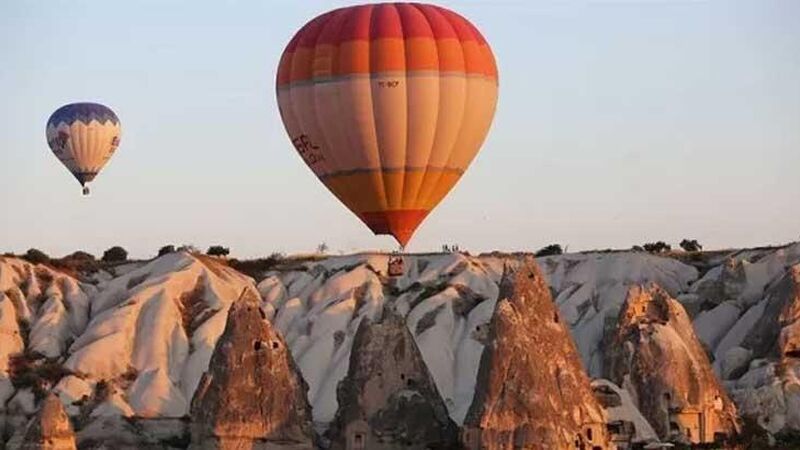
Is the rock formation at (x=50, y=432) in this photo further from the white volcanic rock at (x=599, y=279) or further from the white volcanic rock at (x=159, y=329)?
the white volcanic rock at (x=599, y=279)

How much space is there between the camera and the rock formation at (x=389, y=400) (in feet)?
195

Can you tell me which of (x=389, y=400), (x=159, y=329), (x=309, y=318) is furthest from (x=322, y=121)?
(x=309, y=318)

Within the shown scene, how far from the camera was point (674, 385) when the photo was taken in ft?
211

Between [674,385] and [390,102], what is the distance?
505 inches

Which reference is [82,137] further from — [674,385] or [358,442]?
[674,385]

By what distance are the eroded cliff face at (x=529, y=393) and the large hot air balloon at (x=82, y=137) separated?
31.1 m

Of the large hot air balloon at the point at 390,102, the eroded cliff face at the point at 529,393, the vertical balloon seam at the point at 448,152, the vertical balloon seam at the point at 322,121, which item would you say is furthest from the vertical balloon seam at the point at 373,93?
the eroded cliff face at the point at 529,393

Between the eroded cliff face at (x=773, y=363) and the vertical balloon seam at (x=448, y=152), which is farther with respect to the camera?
the eroded cliff face at (x=773, y=363)

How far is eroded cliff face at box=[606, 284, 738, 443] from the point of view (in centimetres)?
6347

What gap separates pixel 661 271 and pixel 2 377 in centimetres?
2790

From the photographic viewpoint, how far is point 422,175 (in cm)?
6084

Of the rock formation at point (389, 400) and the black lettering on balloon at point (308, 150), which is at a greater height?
the black lettering on balloon at point (308, 150)

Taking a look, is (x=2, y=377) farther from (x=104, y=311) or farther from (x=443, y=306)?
(x=443, y=306)

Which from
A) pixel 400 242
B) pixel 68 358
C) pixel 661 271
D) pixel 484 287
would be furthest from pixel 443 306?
pixel 400 242
